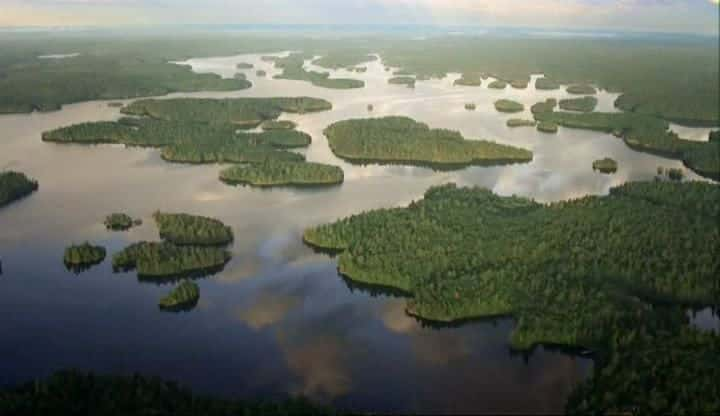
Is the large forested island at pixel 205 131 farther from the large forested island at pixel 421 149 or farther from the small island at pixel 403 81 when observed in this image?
the small island at pixel 403 81

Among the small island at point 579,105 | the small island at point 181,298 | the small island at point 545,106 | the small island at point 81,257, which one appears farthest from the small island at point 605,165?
the small island at point 81,257

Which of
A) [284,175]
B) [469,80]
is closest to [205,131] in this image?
[284,175]

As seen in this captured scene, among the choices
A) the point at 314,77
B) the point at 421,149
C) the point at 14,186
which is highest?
the point at 314,77

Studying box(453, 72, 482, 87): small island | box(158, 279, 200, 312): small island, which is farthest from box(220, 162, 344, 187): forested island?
box(453, 72, 482, 87): small island

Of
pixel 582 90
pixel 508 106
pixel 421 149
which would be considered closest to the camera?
pixel 421 149

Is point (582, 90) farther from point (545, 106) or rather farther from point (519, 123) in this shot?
point (519, 123)

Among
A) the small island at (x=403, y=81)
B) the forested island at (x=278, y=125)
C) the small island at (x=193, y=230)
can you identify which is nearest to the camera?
the small island at (x=193, y=230)
